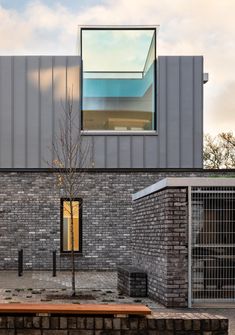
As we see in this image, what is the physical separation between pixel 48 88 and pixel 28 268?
20.9 feet

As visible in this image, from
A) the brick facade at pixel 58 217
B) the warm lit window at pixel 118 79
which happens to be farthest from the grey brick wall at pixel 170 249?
the warm lit window at pixel 118 79

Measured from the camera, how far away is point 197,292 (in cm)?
1193

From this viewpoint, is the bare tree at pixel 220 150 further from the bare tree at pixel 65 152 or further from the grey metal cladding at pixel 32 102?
the grey metal cladding at pixel 32 102

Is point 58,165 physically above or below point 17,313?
above

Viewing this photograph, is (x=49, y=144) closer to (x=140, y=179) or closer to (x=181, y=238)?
(x=140, y=179)

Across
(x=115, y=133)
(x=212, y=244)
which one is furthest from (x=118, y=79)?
(x=212, y=244)

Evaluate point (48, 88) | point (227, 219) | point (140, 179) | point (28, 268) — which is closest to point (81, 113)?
point (48, 88)

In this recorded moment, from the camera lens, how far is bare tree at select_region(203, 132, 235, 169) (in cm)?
3984

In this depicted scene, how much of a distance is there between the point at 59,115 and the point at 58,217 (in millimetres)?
3603

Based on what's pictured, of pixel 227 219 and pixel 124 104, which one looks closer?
pixel 227 219

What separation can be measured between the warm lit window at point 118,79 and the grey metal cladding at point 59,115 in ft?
1.12

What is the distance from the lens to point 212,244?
12109 mm

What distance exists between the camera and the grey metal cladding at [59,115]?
21.6 metres

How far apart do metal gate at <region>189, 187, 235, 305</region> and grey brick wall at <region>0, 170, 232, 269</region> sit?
377 inches
